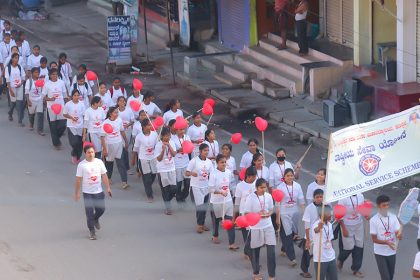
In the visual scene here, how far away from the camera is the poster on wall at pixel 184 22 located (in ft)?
92.2

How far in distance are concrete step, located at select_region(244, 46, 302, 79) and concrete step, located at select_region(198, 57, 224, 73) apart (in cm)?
73

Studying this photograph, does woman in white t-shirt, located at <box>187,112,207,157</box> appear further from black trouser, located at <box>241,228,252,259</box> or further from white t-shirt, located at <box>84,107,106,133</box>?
black trouser, located at <box>241,228,252,259</box>

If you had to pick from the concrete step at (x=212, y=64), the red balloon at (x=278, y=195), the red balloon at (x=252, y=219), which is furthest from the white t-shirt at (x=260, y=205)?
the concrete step at (x=212, y=64)

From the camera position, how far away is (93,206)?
625 inches

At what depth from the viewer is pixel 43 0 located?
35312 mm

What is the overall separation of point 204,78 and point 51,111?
6297 mm

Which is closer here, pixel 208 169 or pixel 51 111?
pixel 208 169

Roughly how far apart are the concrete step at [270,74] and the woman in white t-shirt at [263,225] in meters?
9.31

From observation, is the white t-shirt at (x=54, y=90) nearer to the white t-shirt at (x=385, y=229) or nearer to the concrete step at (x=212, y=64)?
the concrete step at (x=212, y=64)

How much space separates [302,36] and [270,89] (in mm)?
1364

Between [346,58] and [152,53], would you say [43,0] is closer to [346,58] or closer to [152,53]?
[152,53]

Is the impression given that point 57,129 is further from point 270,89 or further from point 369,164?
point 369,164

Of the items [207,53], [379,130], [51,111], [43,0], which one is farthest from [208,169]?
[43,0]

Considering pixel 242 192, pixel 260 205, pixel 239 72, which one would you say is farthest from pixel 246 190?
pixel 239 72
